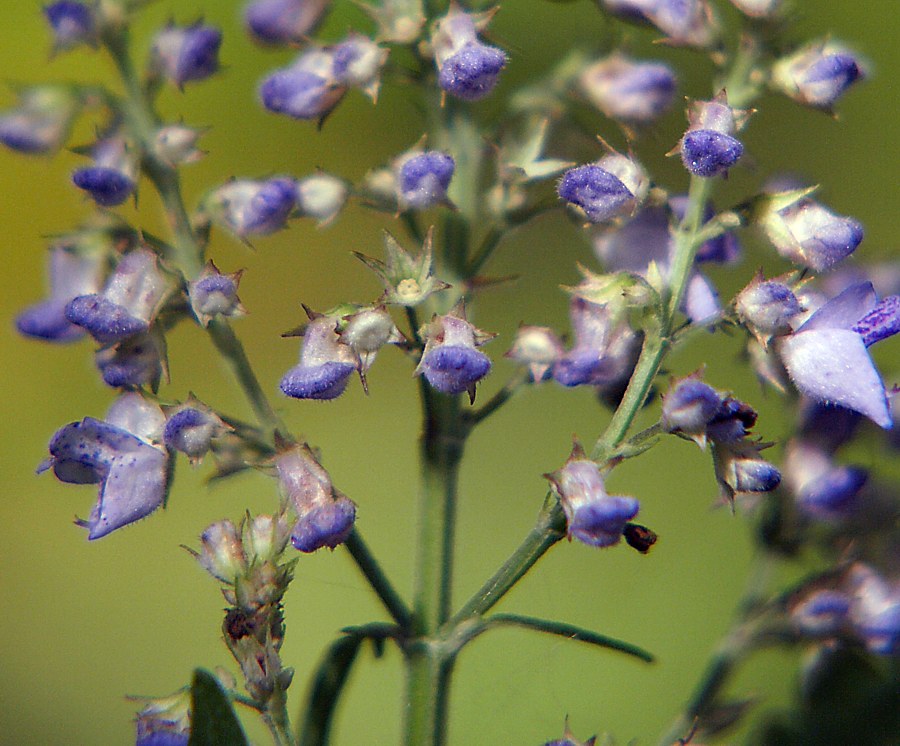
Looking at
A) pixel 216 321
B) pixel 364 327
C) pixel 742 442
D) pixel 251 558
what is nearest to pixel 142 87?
pixel 216 321

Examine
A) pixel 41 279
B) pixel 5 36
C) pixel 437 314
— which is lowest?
pixel 41 279

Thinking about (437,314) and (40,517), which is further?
(40,517)

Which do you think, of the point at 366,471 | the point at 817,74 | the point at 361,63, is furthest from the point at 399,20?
the point at 366,471

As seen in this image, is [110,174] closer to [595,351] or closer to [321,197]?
[321,197]

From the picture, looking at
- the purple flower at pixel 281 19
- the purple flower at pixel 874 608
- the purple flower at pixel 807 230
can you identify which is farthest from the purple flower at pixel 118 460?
the purple flower at pixel 874 608

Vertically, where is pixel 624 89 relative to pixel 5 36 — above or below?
above

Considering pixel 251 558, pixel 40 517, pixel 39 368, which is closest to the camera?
pixel 251 558

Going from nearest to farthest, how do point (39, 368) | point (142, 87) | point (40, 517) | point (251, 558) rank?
point (251, 558) → point (142, 87) → point (40, 517) → point (39, 368)

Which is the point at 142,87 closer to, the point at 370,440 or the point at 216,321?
the point at 216,321
